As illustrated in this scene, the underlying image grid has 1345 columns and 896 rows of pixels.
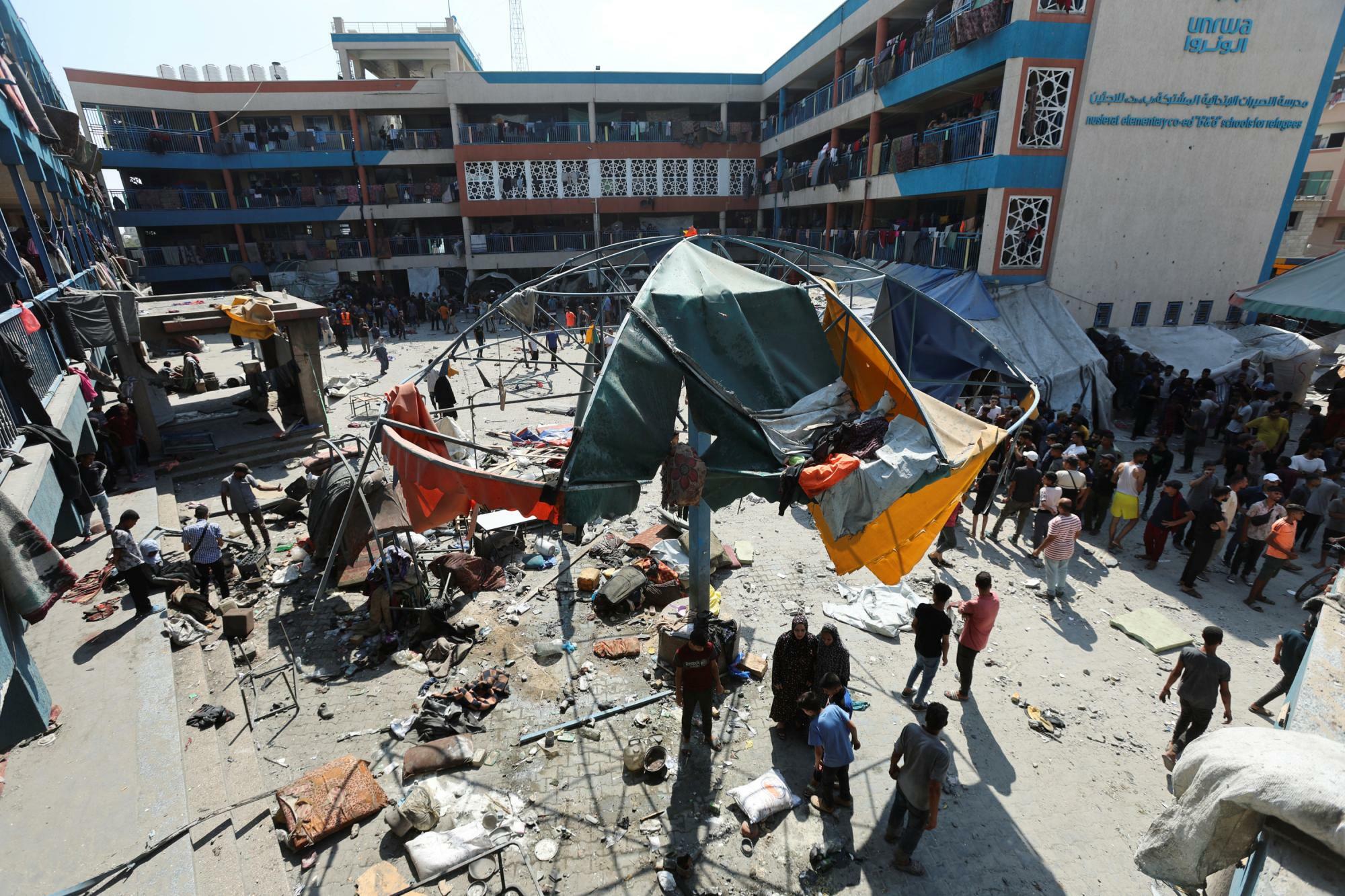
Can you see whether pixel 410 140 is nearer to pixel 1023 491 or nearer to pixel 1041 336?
pixel 1041 336

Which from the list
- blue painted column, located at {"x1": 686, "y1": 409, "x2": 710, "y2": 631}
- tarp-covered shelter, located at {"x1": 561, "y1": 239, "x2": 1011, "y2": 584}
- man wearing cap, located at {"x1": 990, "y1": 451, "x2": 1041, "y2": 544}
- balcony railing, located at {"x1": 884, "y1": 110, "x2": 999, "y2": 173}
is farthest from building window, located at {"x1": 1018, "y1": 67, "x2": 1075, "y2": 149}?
blue painted column, located at {"x1": 686, "y1": 409, "x2": 710, "y2": 631}

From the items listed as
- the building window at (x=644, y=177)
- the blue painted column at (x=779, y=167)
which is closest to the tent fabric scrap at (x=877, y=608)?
the blue painted column at (x=779, y=167)

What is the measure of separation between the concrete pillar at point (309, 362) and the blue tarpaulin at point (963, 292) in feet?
43.8

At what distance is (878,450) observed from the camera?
539 cm

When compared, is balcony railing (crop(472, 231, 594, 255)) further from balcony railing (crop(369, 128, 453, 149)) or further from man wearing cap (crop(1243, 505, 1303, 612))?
man wearing cap (crop(1243, 505, 1303, 612))

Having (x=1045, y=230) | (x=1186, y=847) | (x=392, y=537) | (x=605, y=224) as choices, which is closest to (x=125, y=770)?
(x=392, y=537)

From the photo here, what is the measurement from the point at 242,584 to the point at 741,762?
7.84 metres

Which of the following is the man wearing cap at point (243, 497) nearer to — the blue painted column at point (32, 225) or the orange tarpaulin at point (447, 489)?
the orange tarpaulin at point (447, 489)

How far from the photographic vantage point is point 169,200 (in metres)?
30.5

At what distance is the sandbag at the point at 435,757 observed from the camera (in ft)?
19.8

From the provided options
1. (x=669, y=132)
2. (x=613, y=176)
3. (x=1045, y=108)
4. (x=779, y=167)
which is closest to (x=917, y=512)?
(x=1045, y=108)

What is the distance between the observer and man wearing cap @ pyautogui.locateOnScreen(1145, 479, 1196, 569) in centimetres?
916

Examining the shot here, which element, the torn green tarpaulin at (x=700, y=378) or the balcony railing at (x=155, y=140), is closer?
the torn green tarpaulin at (x=700, y=378)

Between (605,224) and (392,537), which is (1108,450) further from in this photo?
(605,224)
